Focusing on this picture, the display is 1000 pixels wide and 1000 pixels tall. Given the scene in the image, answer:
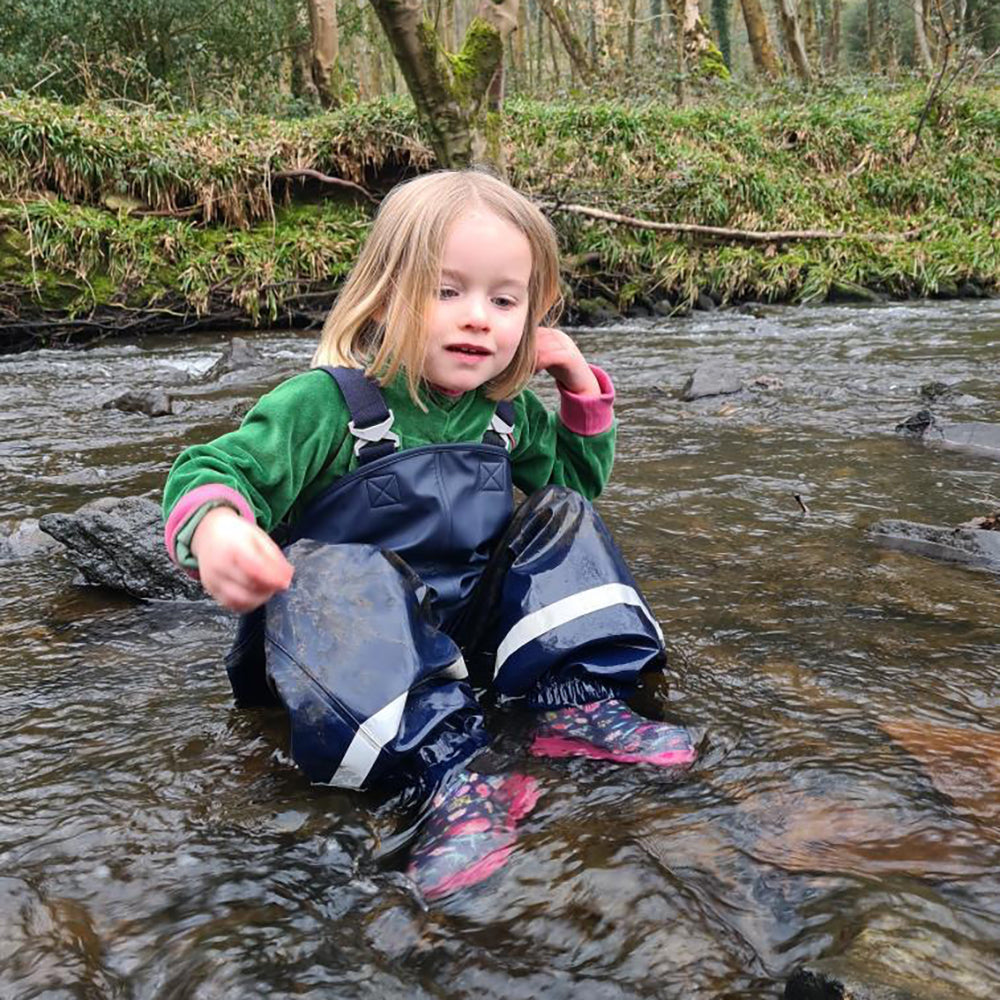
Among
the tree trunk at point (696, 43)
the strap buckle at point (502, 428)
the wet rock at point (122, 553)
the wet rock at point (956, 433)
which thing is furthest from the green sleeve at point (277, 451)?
the tree trunk at point (696, 43)

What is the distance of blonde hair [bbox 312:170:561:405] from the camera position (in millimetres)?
1804

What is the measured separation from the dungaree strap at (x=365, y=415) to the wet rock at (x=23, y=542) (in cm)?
154

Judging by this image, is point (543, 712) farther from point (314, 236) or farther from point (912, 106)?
point (912, 106)

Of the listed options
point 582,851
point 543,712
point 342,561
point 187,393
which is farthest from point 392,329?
point 187,393

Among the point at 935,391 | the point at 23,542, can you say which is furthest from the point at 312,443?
the point at 935,391

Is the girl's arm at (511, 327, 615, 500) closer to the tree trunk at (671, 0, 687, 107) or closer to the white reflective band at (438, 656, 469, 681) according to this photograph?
the white reflective band at (438, 656, 469, 681)

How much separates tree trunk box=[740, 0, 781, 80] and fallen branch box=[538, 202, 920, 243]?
25.7 feet

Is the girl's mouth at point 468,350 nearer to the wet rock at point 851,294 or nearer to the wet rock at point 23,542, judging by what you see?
the wet rock at point 23,542

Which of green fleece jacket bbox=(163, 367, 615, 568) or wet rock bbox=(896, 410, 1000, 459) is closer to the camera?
green fleece jacket bbox=(163, 367, 615, 568)

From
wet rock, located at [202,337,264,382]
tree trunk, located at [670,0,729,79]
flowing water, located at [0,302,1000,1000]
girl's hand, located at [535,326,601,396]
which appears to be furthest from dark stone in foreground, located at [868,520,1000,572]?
tree trunk, located at [670,0,729,79]

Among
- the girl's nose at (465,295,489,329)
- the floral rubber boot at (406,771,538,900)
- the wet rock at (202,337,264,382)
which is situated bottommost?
the wet rock at (202,337,264,382)

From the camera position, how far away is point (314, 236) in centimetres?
970

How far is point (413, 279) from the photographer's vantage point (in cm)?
181

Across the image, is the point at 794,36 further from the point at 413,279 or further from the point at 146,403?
the point at 413,279
